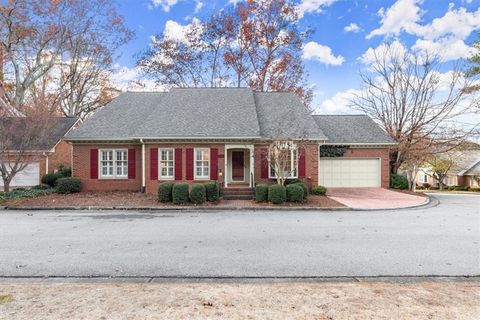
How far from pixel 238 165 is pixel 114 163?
722 centimetres

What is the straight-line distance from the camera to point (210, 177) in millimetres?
15422

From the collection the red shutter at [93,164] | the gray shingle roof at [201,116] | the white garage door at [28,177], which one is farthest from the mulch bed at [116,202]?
the white garage door at [28,177]

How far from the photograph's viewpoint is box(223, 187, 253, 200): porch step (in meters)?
14.2

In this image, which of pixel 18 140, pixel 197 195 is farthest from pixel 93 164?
pixel 197 195

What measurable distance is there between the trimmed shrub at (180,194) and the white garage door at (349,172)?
9.54 m

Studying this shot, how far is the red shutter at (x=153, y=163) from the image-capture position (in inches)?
601

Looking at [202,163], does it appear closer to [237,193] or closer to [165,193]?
[237,193]

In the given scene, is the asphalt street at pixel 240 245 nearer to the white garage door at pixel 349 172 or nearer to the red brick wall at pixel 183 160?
the red brick wall at pixel 183 160

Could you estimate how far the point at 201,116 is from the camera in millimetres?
16781

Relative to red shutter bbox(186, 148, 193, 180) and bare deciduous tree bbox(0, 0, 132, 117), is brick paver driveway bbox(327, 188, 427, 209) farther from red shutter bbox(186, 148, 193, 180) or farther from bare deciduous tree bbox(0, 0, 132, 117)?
bare deciduous tree bbox(0, 0, 132, 117)

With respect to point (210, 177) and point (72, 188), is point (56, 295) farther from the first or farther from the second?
point (72, 188)

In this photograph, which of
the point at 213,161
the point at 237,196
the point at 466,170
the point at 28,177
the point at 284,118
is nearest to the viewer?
the point at 237,196

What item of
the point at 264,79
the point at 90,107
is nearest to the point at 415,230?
the point at 264,79

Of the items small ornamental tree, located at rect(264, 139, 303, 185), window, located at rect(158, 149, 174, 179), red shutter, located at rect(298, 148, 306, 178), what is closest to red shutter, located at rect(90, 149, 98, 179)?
window, located at rect(158, 149, 174, 179)
